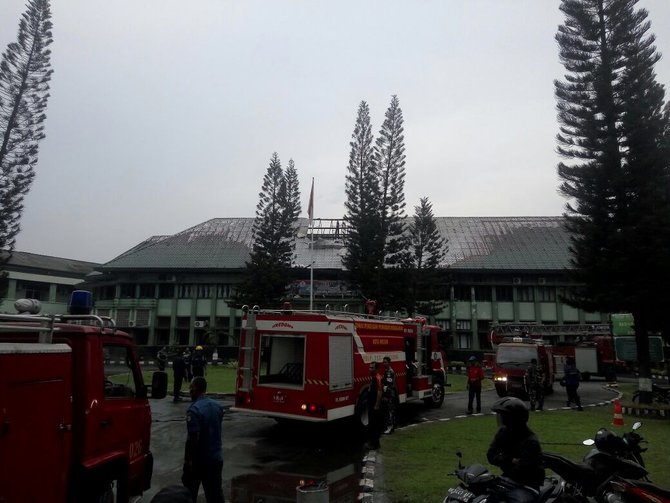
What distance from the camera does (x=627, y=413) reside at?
15609mm

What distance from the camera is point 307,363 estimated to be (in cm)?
1011

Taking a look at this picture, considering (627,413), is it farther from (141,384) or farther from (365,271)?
(365,271)

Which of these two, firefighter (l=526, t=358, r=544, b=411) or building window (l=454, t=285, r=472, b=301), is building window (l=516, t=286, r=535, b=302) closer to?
building window (l=454, t=285, r=472, b=301)

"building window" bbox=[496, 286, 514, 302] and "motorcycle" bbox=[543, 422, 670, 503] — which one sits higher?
"building window" bbox=[496, 286, 514, 302]

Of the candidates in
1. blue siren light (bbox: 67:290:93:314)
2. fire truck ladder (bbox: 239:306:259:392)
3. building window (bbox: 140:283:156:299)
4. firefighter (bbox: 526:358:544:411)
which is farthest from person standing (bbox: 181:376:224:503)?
building window (bbox: 140:283:156:299)

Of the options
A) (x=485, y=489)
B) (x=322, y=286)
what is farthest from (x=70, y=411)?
(x=322, y=286)

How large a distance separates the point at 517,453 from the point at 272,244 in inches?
1443

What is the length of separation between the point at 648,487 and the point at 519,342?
16.1 metres

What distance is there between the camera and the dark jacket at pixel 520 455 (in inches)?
162

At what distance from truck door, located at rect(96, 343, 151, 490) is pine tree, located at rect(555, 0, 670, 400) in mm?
16221

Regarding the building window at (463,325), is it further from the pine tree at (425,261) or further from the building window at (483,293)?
the pine tree at (425,261)

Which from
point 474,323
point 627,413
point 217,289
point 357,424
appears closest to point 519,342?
point 627,413

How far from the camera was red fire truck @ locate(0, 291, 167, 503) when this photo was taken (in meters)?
3.36

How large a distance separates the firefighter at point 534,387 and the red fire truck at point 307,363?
6.92 m
